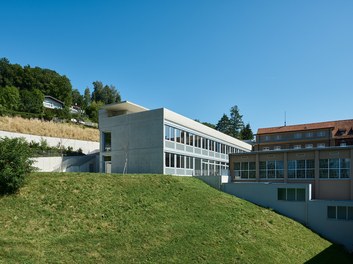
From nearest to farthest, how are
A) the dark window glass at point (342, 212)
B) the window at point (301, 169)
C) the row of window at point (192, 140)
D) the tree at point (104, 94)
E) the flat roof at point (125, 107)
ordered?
the dark window glass at point (342, 212) → the window at point (301, 169) → the row of window at point (192, 140) → the flat roof at point (125, 107) → the tree at point (104, 94)

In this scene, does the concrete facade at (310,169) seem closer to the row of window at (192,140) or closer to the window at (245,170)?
the window at (245,170)

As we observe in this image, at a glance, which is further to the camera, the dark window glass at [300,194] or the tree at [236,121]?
the tree at [236,121]

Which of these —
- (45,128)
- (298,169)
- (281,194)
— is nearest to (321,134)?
(298,169)

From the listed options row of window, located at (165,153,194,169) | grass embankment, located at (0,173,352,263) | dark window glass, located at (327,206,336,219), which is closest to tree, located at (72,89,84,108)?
row of window, located at (165,153,194,169)

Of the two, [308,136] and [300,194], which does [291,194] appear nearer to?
[300,194]

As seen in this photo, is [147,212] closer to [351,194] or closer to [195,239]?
[195,239]

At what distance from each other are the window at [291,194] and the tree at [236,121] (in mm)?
69561

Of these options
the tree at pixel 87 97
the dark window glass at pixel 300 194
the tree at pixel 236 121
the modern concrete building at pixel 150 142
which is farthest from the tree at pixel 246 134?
the dark window glass at pixel 300 194

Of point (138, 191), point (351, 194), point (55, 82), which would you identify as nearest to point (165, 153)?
point (138, 191)

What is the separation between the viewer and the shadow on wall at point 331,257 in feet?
65.6

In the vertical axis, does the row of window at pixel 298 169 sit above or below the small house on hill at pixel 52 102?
below

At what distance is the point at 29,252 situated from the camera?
1308 cm

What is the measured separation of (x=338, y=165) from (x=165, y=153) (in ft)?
53.5

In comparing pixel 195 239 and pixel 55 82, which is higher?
pixel 55 82
